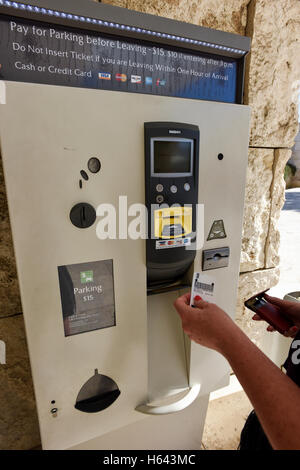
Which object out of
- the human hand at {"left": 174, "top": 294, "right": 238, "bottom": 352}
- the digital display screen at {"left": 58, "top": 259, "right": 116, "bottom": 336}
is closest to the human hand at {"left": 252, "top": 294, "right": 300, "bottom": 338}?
the human hand at {"left": 174, "top": 294, "right": 238, "bottom": 352}

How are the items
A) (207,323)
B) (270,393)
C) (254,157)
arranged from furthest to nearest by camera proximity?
(254,157)
(207,323)
(270,393)

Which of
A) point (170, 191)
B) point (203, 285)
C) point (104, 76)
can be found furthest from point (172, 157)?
point (203, 285)

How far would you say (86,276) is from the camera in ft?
2.89

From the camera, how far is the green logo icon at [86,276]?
2.88 ft

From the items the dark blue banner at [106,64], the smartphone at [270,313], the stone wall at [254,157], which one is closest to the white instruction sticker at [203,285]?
the smartphone at [270,313]

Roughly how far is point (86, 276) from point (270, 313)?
0.70 m

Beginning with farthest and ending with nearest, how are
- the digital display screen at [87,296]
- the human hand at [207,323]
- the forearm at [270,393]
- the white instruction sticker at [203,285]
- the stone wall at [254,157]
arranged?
the stone wall at [254,157]
the white instruction sticker at [203,285]
the digital display screen at [87,296]
the human hand at [207,323]
the forearm at [270,393]

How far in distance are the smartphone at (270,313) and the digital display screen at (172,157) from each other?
0.56 meters

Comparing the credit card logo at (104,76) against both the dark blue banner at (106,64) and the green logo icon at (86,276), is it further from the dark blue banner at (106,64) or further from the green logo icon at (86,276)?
the green logo icon at (86,276)

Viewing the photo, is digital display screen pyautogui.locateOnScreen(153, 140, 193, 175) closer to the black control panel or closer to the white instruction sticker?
the black control panel

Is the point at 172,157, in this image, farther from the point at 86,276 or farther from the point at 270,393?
the point at 270,393

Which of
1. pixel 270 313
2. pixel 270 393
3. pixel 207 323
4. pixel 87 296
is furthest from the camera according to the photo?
pixel 270 313

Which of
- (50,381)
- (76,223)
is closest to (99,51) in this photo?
(76,223)

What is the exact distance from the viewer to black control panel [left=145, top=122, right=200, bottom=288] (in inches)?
34.4
